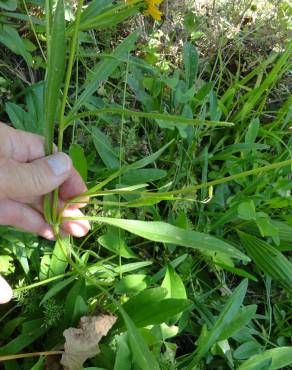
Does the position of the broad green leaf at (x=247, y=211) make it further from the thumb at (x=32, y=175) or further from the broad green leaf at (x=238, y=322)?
the thumb at (x=32, y=175)

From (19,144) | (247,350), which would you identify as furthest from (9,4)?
(247,350)

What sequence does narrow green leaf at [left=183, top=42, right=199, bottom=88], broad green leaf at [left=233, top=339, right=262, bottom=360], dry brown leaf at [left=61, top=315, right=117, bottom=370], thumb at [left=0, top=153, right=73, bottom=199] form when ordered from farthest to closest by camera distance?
narrow green leaf at [left=183, top=42, right=199, bottom=88], broad green leaf at [left=233, top=339, right=262, bottom=360], dry brown leaf at [left=61, top=315, right=117, bottom=370], thumb at [left=0, top=153, right=73, bottom=199]

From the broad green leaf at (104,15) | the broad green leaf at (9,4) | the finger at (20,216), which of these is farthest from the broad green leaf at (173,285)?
the broad green leaf at (9,4)

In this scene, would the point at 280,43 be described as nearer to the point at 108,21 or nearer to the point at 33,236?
the point at 108,21

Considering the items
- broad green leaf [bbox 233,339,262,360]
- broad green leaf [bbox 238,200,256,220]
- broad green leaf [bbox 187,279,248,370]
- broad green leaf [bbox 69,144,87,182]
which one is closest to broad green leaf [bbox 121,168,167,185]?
broad green leaf [bbox 69,144,87,182]

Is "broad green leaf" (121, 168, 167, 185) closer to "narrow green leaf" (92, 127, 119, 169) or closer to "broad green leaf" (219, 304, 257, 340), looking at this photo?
"narrow green leaf" (92, 127, 119, 169)

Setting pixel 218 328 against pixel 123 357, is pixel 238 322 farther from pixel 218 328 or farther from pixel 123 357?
pixel 123 357
